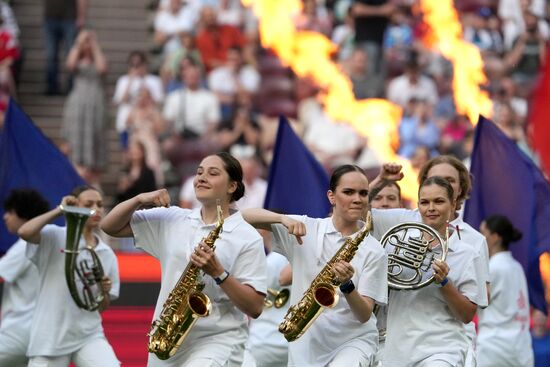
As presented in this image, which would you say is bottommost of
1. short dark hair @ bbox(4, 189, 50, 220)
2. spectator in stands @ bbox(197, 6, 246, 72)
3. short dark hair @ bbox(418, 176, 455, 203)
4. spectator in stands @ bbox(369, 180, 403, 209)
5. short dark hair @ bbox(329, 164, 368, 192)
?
spectator in stands @ bbox(197, 6, 246, 72)

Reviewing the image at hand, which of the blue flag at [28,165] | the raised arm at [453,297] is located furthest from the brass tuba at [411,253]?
the blue flag at [28,165]

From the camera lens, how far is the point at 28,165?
1346cm

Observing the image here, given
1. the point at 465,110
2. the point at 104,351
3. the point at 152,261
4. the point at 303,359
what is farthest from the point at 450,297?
the point at 465,110

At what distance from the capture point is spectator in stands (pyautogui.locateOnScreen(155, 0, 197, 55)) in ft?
66.1

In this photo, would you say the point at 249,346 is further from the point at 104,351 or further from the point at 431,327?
the point at 431,327

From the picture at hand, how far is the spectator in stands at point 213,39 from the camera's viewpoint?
19.9m

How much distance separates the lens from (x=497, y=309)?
1277cm

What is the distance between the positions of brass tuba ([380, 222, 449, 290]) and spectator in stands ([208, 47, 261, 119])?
10.1 meters

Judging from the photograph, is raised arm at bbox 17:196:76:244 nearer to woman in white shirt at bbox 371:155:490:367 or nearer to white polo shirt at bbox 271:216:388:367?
white polo shirt at bbox 271:216:388:367

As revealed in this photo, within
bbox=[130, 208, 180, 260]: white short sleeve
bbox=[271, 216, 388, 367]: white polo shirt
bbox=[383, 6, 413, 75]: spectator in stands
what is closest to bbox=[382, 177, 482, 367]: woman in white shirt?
bbox=[271, 216, 388, 367]: white polo shirt

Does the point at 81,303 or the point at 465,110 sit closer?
the point at 81,303

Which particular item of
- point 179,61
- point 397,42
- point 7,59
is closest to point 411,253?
point 179,61

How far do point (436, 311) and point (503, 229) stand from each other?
10.3 ft

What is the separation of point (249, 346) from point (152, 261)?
339 centimetres
